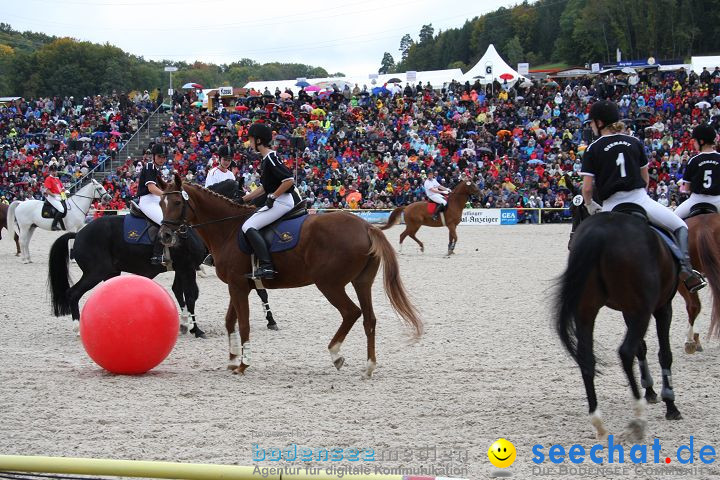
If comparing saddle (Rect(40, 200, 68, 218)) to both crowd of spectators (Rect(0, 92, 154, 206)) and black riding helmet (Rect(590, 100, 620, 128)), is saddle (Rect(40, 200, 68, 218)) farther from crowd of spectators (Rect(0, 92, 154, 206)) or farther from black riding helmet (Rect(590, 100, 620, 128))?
black riding helmet (Rect(590, 100, 620, 128))

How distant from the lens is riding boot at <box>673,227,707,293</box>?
6.78m

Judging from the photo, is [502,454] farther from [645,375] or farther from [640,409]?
[645,375]

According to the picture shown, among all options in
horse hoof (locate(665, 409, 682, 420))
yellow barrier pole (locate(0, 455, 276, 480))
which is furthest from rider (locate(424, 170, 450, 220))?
yellow barrier pole (locate(0, 455, 276, 480))

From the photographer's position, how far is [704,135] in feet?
32.0

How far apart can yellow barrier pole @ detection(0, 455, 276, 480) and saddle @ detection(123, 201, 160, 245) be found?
301 inches

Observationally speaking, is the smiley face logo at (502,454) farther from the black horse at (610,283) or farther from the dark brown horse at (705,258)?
the dark brown horse at (705,258)

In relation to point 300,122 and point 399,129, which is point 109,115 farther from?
point 399,129

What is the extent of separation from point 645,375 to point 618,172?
1.85 metres

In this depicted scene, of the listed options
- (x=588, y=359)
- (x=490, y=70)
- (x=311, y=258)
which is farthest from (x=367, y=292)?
(x=490, y=70)

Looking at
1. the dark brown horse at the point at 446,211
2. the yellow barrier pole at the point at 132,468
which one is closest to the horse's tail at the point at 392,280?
the yellow barrier pole at the point at 132,468

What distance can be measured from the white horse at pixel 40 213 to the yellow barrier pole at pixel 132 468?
18.4 metres

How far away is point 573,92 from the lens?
4191 cm

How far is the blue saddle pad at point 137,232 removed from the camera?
1137 cm

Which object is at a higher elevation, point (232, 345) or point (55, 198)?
point (55, 198)
